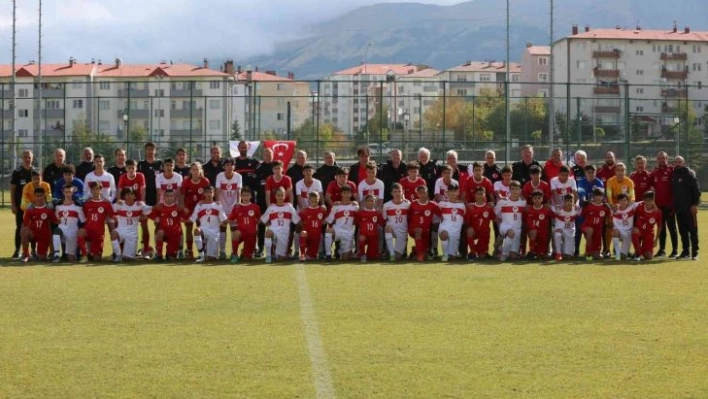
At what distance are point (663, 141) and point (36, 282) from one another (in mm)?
37621

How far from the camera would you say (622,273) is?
48.0 ft

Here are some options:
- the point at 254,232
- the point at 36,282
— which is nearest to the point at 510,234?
the point at 254,232

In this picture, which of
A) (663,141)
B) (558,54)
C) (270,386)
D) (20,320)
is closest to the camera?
(270,386)

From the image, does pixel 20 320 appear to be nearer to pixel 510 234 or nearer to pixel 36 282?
pixel 36 282

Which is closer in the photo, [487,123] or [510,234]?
[510,234]

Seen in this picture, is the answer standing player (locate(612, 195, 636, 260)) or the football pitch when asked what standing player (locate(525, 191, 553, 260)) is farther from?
the football pitch

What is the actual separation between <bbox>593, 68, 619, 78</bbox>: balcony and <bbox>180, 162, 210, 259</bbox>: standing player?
4122 inches

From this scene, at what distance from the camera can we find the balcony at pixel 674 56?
12112cm

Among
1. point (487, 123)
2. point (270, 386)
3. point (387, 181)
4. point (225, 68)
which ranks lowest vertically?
point (270, 386)

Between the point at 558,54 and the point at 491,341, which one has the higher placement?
the point at 558,54

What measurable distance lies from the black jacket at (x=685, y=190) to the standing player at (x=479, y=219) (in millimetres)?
2942

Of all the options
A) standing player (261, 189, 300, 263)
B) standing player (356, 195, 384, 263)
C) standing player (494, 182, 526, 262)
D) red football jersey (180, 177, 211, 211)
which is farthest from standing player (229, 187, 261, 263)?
standing player (494, 182, 526, 262)

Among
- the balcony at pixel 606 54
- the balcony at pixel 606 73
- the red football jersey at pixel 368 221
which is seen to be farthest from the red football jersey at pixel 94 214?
the balcony at pixel 606 54

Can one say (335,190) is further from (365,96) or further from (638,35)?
(638,35)
